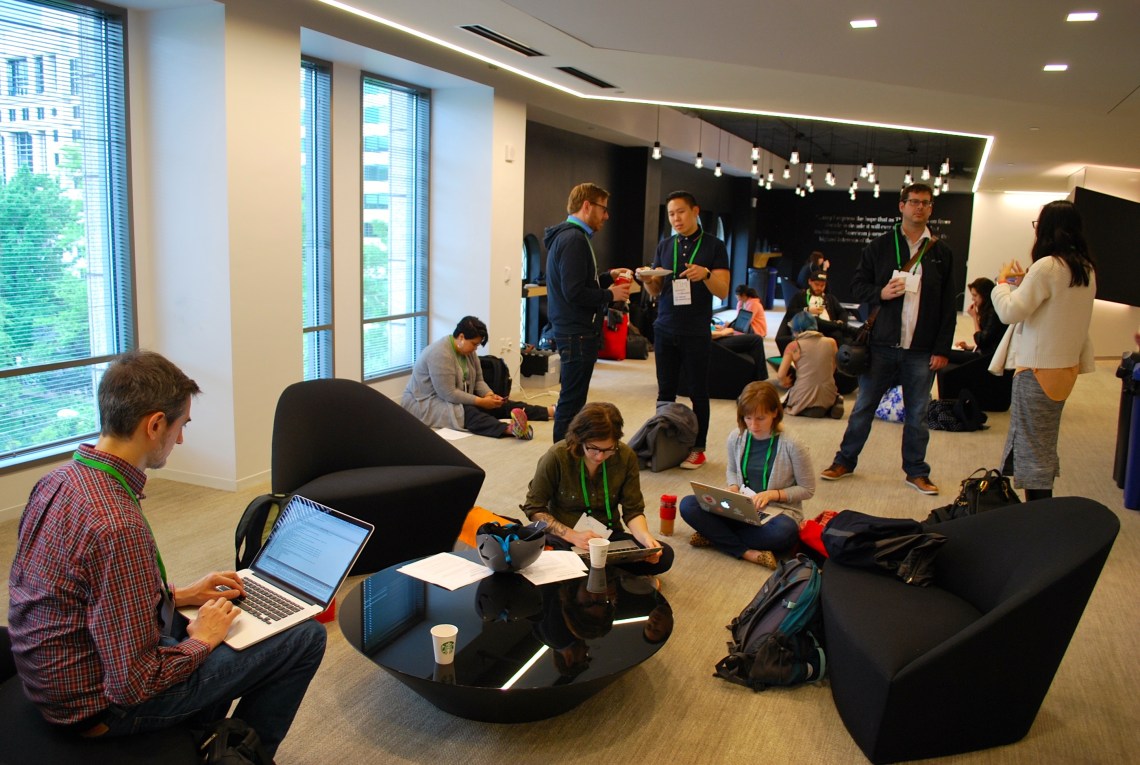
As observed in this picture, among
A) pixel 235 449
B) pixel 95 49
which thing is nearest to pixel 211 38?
pixel 95 49

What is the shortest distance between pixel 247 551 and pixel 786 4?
3568 mm

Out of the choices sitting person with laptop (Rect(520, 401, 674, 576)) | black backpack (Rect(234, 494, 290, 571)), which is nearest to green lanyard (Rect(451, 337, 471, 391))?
sitting person with laptop (Rect(520, 401, 674, 576))

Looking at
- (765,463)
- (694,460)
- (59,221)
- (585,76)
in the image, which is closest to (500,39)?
(585,76)

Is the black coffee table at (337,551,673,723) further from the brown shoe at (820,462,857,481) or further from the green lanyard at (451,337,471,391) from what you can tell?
the green lanyard at (451,337,471,391)

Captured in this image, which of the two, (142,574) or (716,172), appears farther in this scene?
(716,172)

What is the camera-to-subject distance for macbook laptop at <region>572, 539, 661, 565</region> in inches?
132

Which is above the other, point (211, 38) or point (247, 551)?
point (211, 38)

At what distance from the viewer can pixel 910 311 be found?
5270mm

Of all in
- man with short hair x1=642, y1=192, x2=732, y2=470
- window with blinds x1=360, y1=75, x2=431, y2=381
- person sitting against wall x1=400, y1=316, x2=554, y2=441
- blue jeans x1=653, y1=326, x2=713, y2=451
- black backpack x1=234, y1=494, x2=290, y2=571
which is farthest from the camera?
window with blinds x1=360, y1=75, x2=431, y2=381

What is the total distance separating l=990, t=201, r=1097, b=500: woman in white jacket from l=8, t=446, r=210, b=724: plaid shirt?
13.6ft

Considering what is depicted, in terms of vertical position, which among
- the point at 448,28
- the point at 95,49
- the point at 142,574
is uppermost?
the point at 448,28

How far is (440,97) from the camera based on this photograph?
7938mm

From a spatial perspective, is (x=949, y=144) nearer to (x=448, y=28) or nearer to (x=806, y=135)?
(x=806, y=135)

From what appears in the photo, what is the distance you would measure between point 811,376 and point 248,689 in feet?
21.2
